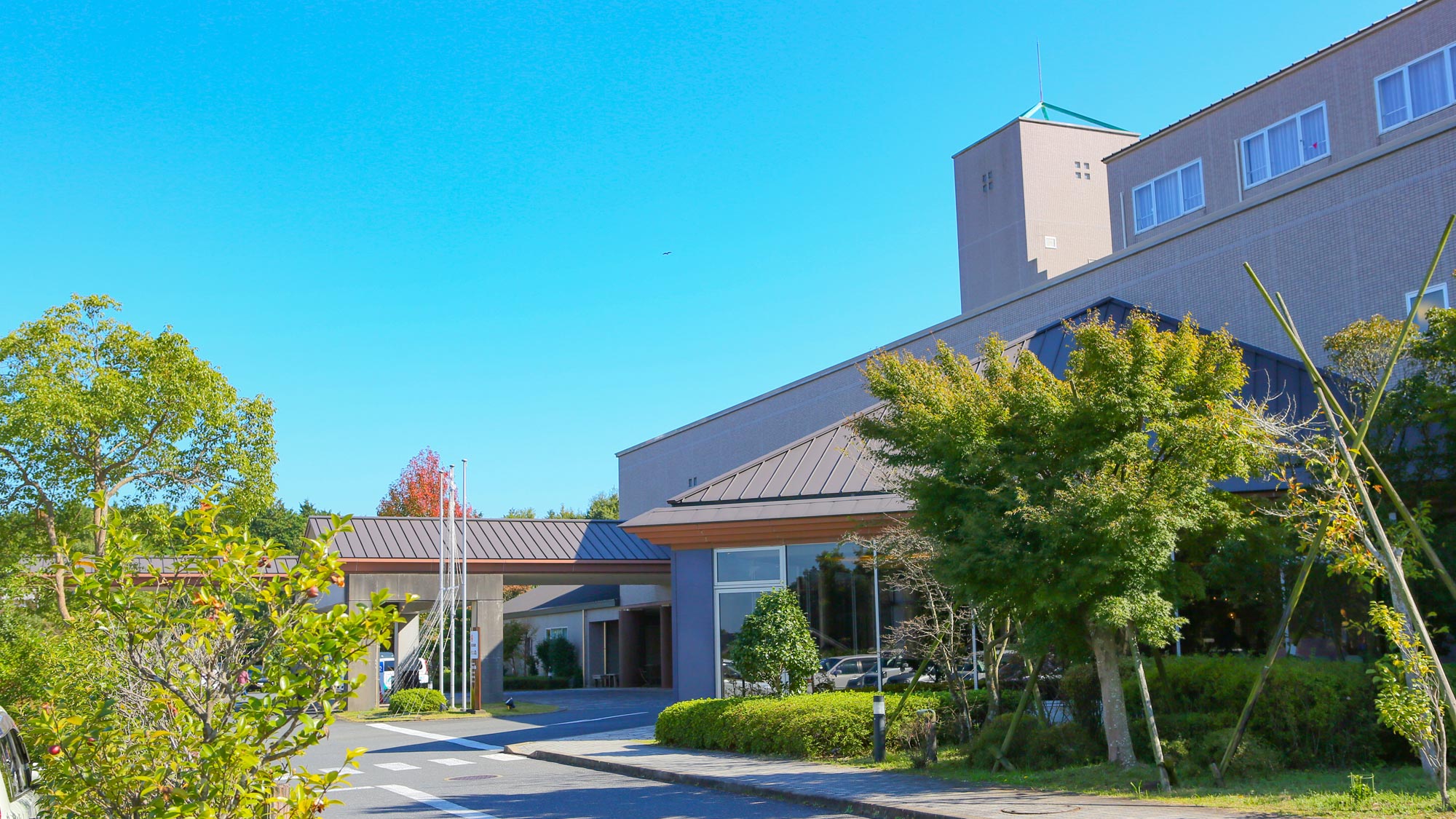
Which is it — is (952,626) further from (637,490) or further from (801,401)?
(637,490)

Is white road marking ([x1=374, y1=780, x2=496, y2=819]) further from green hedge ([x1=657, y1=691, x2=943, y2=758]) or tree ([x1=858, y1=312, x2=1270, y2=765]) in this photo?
tree ([x1=858, y1=312, x2=1270, y2=765])

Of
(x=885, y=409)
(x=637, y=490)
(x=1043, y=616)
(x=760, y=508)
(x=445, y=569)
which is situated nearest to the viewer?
(x=1043, y=616)

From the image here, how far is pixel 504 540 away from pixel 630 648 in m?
10.4

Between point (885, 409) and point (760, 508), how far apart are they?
22.5ft

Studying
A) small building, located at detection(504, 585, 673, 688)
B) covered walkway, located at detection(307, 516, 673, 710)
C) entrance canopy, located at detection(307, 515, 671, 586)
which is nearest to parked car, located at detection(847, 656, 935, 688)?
entrance canopy, located at detection(307, 515, 671, 586)

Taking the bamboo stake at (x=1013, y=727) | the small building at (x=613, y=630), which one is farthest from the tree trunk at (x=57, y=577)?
the small building at (x=613, y=630)

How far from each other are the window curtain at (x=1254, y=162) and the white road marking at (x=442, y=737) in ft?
69.4

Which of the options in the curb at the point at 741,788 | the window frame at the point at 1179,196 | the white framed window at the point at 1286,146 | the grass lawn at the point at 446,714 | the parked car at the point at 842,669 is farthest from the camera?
the window frame at the point at 1179,196

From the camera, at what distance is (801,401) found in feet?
108

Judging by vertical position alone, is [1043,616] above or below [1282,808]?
above

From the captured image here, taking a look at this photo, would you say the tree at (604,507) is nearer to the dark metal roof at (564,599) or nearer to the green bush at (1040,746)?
the dark metal roof at (564,599)


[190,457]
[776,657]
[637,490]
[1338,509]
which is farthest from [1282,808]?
[637,490]

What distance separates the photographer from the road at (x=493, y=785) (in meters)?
12.7

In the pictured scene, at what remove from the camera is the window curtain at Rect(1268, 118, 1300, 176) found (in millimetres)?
26109
